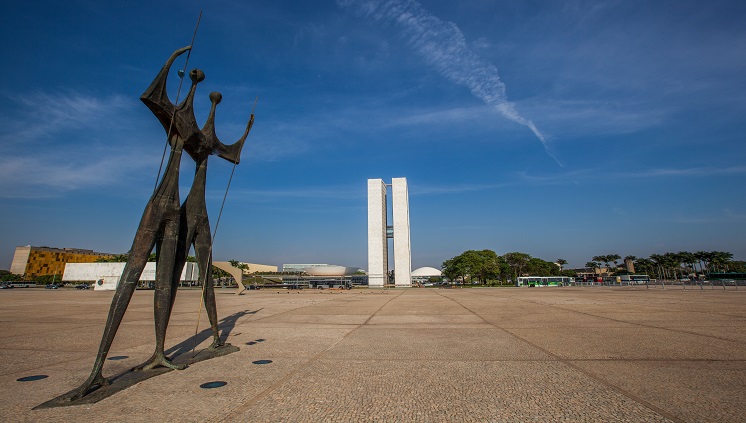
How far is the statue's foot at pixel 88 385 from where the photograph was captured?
3.93 m

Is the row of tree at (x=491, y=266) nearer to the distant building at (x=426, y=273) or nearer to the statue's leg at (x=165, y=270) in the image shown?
the distant building at (x=426, y=273)

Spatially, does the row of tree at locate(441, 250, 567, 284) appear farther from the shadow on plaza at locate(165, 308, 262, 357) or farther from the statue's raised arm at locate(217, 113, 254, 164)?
the statue's raised arm at locate(217, 113, 254, 164)

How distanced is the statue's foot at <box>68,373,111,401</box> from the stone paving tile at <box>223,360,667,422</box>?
200 centimetres

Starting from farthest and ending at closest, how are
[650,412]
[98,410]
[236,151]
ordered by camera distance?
[236,151] < [98,410] < [650,412]

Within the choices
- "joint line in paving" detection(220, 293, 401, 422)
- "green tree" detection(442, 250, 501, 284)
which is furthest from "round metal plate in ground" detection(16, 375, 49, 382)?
"green tree" detection(442, 250, 501, 284)

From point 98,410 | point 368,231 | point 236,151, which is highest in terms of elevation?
point 368,231

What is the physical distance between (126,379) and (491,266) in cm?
9050

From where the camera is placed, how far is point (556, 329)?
897cm

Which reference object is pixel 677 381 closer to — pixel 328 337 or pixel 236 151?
pixel 328 337

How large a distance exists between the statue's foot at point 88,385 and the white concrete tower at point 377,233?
74866 millimetres

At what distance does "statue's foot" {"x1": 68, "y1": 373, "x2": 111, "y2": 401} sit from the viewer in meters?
3.93

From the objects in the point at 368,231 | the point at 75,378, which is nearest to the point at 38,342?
the point at 75,378

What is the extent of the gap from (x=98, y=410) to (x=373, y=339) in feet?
16.6

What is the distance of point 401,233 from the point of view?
278 feet
